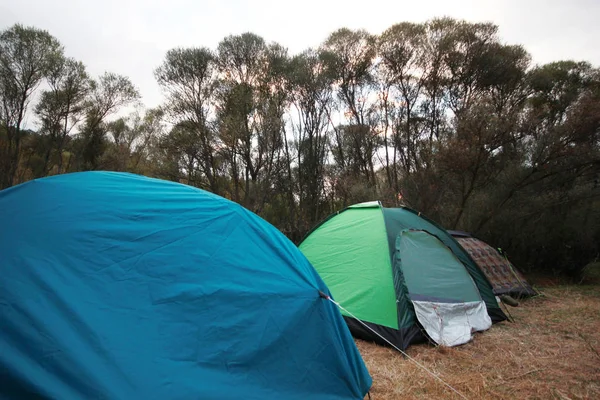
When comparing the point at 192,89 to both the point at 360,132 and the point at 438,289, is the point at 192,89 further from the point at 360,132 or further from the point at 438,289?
the point at 438,289

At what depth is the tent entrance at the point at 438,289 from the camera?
13.3ft

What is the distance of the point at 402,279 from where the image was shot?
4098mm

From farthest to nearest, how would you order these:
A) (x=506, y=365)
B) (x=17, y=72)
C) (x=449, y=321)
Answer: (x=17, y=72)
(x=449, y=321)
(x=506, y=365)

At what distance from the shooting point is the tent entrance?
4.04m

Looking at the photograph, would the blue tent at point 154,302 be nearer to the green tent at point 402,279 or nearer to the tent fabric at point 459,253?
the green tent at point 402,279

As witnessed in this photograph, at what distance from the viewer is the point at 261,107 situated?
52.5 feet

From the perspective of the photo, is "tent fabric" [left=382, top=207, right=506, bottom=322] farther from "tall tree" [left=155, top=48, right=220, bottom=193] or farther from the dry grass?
"tall tree" [left=155, top=48, right=220, bottom=193]

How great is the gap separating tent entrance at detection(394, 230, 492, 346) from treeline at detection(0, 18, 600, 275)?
5495 mm

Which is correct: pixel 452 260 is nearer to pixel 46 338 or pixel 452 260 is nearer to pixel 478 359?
pixel 478 359

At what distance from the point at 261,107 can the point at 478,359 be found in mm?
14300

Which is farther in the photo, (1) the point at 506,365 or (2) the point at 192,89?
(2) the point at 192,89

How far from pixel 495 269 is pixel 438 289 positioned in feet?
10.2

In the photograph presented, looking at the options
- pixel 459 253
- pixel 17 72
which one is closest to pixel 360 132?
pixel 459 253

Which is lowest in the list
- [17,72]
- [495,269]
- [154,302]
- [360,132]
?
[495,269]
